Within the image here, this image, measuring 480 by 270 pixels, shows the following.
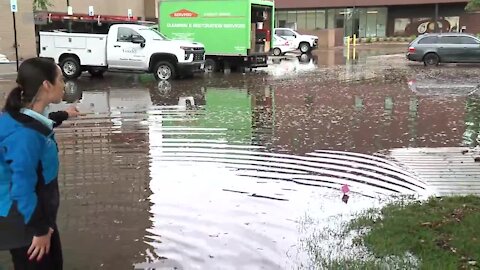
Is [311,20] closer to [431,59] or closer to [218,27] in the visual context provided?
[431,59]

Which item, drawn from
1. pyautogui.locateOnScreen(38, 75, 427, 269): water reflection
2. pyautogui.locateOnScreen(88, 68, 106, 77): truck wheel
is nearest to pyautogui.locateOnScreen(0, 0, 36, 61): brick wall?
pyautogui.locateOnScreen(88, 68, 106, 77): truck wheel

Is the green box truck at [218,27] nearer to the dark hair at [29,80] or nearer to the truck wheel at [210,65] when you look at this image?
the truck wheel at [210,65]

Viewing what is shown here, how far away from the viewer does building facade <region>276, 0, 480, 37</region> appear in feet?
199

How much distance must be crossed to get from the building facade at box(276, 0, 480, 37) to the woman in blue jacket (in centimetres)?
6092

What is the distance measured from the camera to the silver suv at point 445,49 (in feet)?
89.1

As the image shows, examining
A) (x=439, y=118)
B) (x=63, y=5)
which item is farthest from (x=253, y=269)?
(x=63, y=5)

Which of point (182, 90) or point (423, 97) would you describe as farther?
point (182, 90)

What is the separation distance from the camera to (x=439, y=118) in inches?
464

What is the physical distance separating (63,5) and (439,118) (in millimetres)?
26990

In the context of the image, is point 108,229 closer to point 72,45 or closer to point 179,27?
point 72,45

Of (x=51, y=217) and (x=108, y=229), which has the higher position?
(x=51, y=217)

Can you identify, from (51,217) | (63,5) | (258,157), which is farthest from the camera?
(63,5)

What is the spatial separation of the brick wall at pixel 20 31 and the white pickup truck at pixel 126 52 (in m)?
7.52

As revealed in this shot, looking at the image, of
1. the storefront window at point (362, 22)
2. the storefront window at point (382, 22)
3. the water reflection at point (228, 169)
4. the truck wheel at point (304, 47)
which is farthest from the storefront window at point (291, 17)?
the water reflection at point (228, 169)
